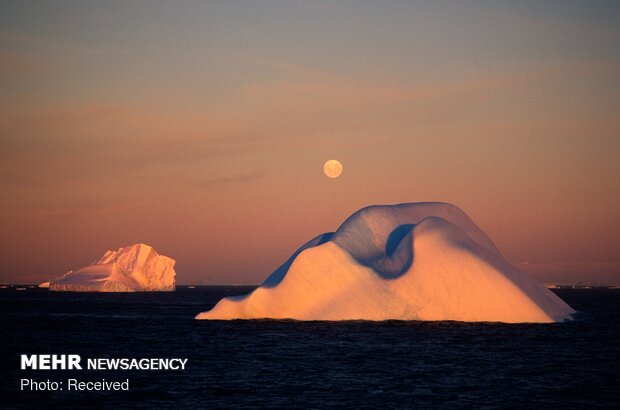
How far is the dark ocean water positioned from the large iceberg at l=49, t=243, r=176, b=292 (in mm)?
94066

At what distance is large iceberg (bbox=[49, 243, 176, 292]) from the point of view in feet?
504

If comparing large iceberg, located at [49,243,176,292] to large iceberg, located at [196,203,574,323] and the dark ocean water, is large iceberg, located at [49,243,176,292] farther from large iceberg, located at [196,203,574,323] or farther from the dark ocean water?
large iceberg, located at [196,203,574,323]

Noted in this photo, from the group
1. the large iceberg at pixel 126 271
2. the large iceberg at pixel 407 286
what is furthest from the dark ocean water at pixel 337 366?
the large iceberg at pixel 126 271

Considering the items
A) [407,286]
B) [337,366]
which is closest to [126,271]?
[407,286]

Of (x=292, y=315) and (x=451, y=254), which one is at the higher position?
(x=451, y=254)

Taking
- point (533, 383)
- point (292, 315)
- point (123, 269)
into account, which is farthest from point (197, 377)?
point (123, 269)

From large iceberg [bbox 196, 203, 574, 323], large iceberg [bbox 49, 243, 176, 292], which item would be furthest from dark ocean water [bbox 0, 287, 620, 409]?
large iceberg [bbox 49, 243, 176, 292]

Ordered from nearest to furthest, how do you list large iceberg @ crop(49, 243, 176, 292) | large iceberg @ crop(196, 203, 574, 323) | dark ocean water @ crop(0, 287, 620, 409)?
1. dark ocean water @ crop(0, 287, 620, 409)
2. large iceberg @ crop(196, 203, 574, 323)
3. large iceberg @ crop(49, 243, 176, 292)

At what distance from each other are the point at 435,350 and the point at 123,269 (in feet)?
390

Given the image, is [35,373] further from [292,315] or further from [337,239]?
[337,239]

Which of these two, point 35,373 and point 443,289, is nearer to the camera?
point 35,373

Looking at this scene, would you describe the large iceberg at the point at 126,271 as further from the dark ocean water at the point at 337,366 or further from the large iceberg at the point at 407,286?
the large iceberg at the point at 407,286

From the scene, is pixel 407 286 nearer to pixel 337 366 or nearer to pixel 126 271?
pixel 337 366

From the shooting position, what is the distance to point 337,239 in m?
61.5
